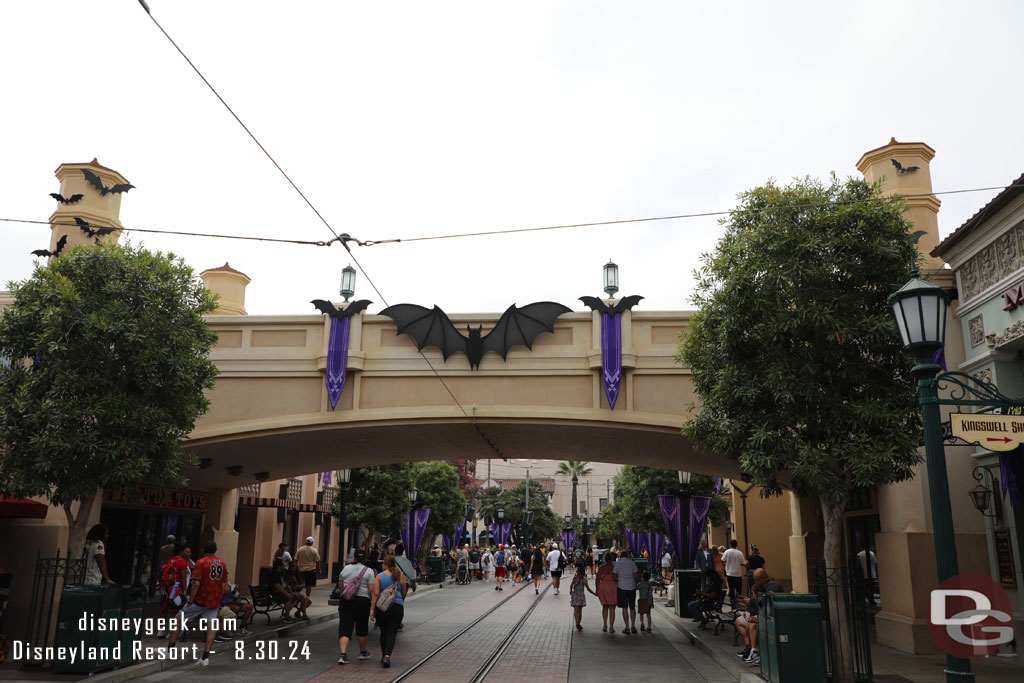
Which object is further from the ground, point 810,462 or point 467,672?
point 810,462

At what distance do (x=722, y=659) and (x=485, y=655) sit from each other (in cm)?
371

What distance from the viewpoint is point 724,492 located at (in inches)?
1081

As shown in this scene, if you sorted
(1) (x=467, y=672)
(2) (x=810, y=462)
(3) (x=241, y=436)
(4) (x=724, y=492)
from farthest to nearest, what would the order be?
(4) (x=724, y=492), (3) (x=241, y=436), (1) (x=467, y=672), (2) (x=810, y=462)

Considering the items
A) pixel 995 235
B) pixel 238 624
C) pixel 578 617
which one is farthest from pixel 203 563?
pixel 995 235

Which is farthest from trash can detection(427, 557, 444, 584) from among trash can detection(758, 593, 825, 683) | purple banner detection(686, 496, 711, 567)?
trash can detection(758, 593, 825, 683)

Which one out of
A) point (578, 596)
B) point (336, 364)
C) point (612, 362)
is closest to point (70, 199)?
point (336, 364)

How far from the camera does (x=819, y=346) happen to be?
33.6 ft

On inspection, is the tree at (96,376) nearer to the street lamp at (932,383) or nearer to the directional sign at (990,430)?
the street lamp at (932,383)

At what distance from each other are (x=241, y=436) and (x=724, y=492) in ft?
58.5

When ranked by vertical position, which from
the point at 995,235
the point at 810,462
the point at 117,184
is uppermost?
Answer: the point at 117,184

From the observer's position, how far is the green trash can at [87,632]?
32.4 ft

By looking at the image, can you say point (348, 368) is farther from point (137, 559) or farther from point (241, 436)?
point (137, 559)

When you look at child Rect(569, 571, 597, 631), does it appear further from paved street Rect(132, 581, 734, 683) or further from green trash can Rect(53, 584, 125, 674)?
green trash can Rect(53, 584, 125, 674)

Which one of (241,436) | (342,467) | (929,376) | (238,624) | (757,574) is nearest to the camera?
(929,376)
